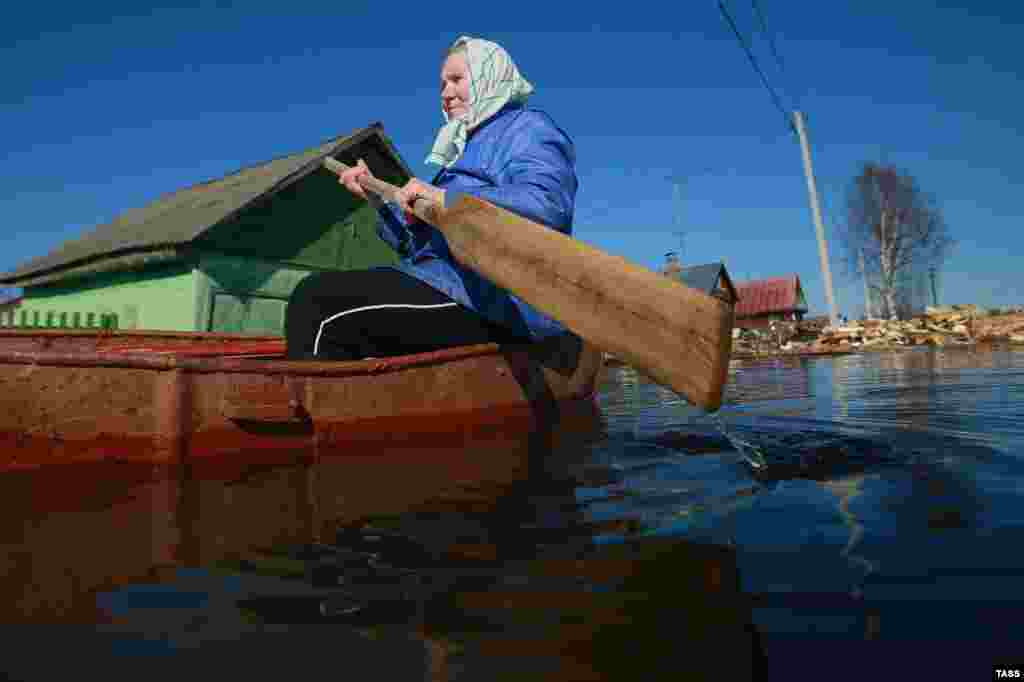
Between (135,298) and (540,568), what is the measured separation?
1126cm

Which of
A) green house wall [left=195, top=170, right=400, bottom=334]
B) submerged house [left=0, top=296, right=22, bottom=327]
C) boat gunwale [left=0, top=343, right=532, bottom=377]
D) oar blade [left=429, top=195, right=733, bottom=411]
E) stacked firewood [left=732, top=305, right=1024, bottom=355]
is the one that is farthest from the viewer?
stacked firewood [left=732, top=305, right=1024, bottom=355]

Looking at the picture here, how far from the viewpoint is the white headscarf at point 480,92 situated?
306 centimetres

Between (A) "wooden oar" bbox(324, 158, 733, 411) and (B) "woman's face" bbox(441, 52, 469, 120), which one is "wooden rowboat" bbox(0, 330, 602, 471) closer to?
(A) "wooden oar" bbox(324, 158, 733, 411)

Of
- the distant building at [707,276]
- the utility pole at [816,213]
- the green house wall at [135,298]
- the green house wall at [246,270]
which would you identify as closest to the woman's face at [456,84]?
the green house wall at [246,270]

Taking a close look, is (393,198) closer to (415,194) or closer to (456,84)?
(415,194)

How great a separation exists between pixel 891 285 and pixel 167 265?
31966 mm

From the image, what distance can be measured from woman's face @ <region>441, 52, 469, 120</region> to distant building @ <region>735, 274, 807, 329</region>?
32805 mm

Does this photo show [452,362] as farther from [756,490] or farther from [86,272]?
[86,272]

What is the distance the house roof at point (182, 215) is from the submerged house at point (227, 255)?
0.09 ft

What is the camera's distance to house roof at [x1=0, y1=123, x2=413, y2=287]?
8859mm

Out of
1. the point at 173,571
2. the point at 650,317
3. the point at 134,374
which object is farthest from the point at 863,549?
the point at 134,374

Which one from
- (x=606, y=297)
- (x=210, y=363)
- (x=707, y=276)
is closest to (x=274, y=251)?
(x=210, y=363)

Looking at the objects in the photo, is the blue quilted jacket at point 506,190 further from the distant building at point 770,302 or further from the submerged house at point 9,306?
the distant building at point 770,302

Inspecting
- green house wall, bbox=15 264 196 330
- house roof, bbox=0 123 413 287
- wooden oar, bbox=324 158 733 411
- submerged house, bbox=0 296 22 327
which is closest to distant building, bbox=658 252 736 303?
house roof, bbox=0 123 413 287
